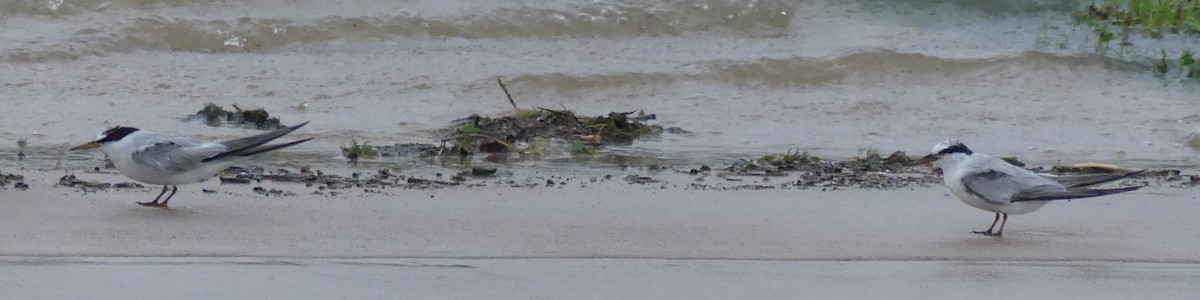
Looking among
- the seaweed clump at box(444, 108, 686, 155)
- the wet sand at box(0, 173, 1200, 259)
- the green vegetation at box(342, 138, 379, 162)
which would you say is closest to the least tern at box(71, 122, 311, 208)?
the wet sand at box(0, 173, 1200, 259)

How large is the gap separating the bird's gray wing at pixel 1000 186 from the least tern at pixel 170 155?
2.56 m

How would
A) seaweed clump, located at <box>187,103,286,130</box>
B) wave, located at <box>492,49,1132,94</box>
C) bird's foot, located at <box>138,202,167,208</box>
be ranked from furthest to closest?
wave, located at <box>492,49,1132,94</box> → seaweed clump, located at <box>187,103,286,130</box> → bird's foot, located at <box>138,202,167,208</box>

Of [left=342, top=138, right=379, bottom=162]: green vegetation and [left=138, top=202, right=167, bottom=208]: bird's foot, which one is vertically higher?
[left=342, top=138, right=379, bottom=162]: green vegetation

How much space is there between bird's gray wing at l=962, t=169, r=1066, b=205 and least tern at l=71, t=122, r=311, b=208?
2562 millimetres

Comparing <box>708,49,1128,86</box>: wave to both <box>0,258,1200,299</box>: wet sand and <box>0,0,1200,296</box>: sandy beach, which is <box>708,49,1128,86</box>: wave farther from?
<box>0,258,1200,299</box>: wet sand

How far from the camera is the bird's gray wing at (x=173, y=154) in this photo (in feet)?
21.4

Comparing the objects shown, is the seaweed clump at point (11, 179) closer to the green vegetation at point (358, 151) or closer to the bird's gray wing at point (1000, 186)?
the green vegetation at point (358, 151)

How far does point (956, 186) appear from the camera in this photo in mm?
6422

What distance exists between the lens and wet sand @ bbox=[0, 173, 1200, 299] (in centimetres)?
490

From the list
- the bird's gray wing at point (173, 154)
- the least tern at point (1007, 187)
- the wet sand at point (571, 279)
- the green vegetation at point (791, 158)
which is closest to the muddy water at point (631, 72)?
the green vegetation at point (791, 158)

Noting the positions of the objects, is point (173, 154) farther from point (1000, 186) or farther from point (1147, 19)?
point (1147, 19)

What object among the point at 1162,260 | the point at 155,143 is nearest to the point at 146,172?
the point at 155,143

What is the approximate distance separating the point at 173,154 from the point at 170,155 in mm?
12

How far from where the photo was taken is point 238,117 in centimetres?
945
